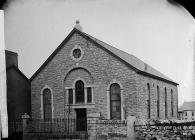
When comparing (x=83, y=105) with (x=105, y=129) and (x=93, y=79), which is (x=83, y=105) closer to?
(x=93, y=79)

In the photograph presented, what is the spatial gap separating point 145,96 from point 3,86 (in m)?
13.1

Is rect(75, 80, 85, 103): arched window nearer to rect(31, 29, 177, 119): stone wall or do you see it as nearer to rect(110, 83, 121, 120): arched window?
rect(31, 29, 177, 119): stone wall

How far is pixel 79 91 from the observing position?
21125 mm

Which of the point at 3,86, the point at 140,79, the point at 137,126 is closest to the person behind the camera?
the point at 3,86

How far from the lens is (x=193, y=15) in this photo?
25.9ft

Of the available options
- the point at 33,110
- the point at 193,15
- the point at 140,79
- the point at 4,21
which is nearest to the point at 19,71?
the point at 33,110

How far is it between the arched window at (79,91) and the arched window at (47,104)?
2248mm

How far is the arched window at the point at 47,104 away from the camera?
2133cm

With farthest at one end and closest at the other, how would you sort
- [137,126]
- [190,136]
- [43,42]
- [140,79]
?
[140,79] < [43,42] < [137,126] < [190,136]

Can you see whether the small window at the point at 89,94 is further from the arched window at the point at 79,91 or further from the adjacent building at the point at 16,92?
the adjacent building at the point at 16,92

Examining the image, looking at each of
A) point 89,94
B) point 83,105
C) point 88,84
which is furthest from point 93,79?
point 83,105

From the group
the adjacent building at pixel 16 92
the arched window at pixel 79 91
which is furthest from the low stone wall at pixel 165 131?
the adjacent building at pixel 16 92

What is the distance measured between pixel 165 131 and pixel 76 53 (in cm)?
1064

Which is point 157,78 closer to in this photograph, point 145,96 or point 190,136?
point 145,96
